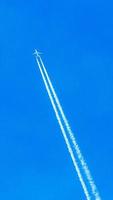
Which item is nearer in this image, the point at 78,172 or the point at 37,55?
the point at 78,172

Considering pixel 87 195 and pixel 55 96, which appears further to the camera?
pixel 55 96

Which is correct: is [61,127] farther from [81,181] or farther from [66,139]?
[81,181]

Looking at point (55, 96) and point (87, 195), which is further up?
point (55, 96)

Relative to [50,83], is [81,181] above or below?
below

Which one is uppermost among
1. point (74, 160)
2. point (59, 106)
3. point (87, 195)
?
point (59, 106)

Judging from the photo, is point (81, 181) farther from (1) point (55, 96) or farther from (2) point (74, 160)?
(1) point (55, 96)

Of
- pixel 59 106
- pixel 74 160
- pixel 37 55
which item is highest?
pixel 37 55

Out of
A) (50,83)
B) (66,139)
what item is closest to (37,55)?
(50,83)

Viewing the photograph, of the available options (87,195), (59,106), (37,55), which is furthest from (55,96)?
(87,195)

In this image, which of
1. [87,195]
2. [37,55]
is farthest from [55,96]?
[87,195]
